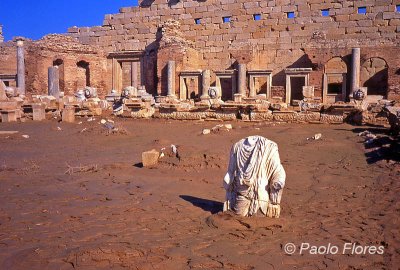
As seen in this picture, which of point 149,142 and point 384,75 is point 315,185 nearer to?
point 149,142

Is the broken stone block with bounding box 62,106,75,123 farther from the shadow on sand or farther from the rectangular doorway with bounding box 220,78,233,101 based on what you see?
the shadow on sand

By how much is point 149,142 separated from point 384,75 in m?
17.0

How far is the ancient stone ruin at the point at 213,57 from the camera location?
A: 1944 centimetres


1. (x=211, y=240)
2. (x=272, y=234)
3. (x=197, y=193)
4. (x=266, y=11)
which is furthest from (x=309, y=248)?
(x=266, y=11)

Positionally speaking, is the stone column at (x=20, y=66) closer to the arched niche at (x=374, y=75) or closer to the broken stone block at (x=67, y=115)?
the broken stone block at (x=67, y=115)

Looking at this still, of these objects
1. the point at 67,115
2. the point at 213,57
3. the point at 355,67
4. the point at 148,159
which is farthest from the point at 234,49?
the point at 148,159

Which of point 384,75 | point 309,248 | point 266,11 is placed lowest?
point 309,248

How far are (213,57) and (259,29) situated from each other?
3.65 m

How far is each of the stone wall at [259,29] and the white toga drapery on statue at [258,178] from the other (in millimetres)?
17194

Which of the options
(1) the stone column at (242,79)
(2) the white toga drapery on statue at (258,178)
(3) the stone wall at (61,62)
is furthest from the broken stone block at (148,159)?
(3) the stone wall at (61,62)

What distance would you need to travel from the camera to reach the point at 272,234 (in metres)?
4.09

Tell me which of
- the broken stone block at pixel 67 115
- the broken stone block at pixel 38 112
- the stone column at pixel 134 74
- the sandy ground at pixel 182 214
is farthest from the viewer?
the stone column at pixel 134 74

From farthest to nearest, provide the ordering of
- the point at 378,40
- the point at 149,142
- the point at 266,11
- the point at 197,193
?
the point at 266,11 → the point at 378,40 → the point at 149,142 → the point at 197,193

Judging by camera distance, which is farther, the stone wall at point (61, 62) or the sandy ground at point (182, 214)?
the stone wall at point (61, 62)
